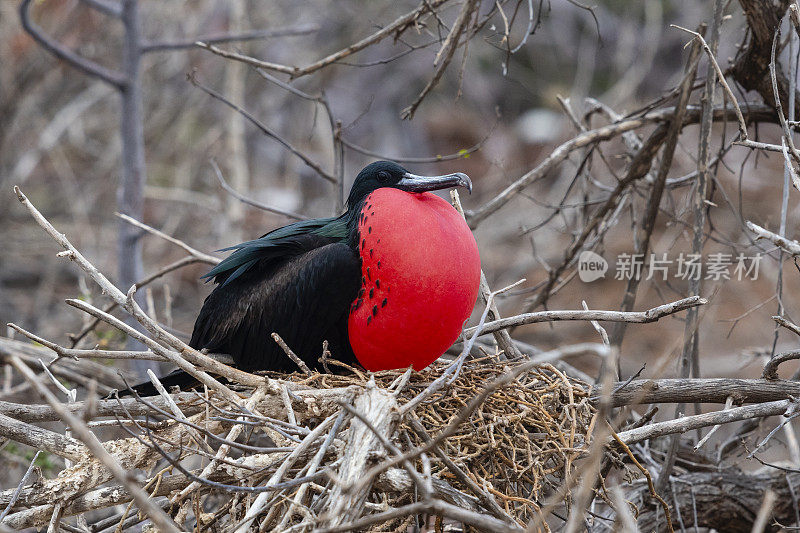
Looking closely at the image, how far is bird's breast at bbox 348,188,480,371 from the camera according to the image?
6.20 feet

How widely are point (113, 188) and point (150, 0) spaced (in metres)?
1.35

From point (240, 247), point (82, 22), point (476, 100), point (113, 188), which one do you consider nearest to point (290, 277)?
point (240, 247)

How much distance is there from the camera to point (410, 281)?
1893 millimetres

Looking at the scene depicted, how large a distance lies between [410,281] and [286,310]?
0.41 meters

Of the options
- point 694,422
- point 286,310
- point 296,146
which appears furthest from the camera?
point 296,146

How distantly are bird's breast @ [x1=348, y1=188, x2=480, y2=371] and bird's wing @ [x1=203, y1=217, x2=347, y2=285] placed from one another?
0.20 m

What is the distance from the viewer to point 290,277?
7.08ft

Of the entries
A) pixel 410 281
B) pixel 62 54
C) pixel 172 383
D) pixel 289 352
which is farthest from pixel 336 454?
pixel 62 54

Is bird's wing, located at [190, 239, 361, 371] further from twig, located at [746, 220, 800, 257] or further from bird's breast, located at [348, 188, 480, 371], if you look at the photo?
twig, located at [746, 220, 800, 257]

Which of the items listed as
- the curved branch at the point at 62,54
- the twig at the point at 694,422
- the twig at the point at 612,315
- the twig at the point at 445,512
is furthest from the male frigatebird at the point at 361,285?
the curved branch at the point at 62,54

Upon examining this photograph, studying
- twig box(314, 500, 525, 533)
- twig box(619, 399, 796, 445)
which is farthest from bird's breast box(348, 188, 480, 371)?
twig box(314, 500, 525, 533)

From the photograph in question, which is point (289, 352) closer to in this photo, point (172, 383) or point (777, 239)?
point (172, 383)

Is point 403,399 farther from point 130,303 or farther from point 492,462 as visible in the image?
point 130,303

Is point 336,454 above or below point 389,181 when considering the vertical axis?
below
